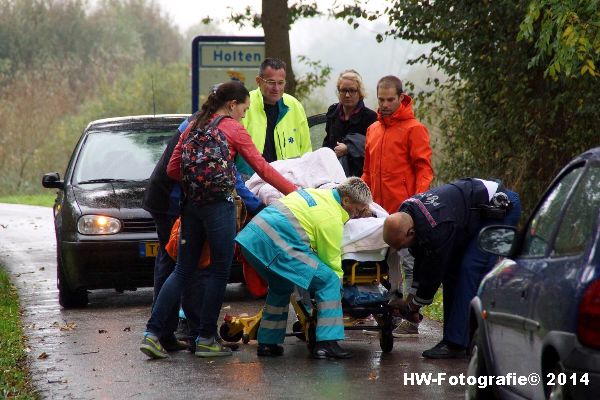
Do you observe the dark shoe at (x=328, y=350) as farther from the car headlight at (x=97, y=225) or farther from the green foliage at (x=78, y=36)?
the green foliage at (x=78, y=36)

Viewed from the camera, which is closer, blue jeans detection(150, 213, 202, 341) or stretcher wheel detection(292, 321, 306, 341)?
blue jeans detection(150, 213, 202, 341)

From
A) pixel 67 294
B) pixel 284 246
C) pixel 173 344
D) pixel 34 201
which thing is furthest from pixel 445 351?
pixel 34 201

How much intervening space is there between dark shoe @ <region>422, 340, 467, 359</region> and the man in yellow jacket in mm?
2333

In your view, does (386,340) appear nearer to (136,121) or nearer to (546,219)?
(546,219)

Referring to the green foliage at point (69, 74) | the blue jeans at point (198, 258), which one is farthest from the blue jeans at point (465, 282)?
the green foliage at point (69, 74)

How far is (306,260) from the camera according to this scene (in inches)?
358

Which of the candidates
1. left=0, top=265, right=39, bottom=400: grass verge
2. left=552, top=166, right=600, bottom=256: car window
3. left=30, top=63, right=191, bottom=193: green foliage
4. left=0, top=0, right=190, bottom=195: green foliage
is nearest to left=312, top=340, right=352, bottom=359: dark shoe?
left=0, top=265, right=39, bottom=400: grass verge

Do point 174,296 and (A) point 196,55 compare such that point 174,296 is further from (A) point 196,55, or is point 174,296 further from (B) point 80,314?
(A) point 196,55

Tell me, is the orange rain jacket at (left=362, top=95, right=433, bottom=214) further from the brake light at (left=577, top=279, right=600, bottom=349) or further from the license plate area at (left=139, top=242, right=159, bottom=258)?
the brake light at (left=577, top=279, right=600, bottom=349)

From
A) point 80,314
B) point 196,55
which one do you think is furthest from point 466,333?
point 196,55

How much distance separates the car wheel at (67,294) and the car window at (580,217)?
7.73m

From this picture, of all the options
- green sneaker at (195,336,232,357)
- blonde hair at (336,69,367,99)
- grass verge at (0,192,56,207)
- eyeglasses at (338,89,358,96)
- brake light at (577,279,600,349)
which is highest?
blonde hair at (336,69,367,99)

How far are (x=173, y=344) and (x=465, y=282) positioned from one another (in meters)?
2.26

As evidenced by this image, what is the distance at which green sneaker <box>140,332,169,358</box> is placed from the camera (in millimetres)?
9445
